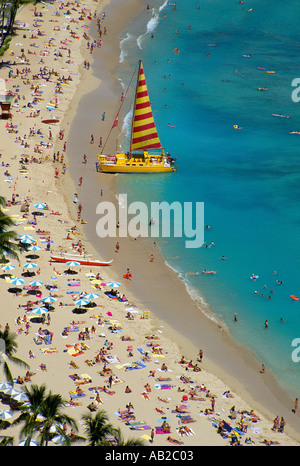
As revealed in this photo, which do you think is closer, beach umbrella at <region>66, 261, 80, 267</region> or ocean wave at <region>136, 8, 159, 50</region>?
beach umbrella at <region>66, 261, 80, 267</region>

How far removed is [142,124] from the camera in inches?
2899

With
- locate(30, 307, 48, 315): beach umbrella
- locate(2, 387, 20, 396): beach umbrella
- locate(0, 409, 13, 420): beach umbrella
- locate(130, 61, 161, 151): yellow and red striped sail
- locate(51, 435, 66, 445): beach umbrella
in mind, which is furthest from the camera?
locate(130, 61, 161, 151): yellow and red striped sail

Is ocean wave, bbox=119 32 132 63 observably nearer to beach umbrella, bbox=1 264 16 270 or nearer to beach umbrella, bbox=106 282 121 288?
beach umbrella, bbox=1 264 16 270

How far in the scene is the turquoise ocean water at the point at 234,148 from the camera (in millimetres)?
53750

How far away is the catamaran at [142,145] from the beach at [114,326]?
9.69ft

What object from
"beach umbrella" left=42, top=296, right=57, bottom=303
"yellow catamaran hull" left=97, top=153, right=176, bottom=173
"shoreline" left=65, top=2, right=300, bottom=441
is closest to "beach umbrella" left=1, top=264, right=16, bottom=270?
"beach umbrella" left=42, top=296, right=57, bottom=303

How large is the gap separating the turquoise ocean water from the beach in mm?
2603

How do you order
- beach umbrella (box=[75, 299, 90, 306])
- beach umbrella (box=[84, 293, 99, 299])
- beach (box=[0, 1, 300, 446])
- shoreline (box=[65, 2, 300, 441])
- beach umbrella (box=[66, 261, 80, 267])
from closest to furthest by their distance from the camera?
beach (box=[0, 1, 300, 446]), shoreline (box=[65, 2, 300, 441]), beach umbrella (box=[75, 299, 90, 306]), beach umbrella (box=[84, 293, 99, 299]), beach umbrella (box=[66, 261, 80, 267])

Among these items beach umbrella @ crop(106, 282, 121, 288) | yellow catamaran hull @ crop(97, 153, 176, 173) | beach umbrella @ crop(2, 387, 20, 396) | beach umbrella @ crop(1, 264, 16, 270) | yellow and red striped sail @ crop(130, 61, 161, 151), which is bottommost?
beach umbrella @ crop(2, 387, 20, 396)

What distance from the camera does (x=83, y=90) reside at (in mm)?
90250

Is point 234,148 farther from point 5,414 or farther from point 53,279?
point 5,414

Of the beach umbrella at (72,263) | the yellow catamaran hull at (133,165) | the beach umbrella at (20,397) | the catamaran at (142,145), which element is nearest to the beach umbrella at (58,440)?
the beach umbrella at (20,397)

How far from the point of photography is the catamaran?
73.0 m
